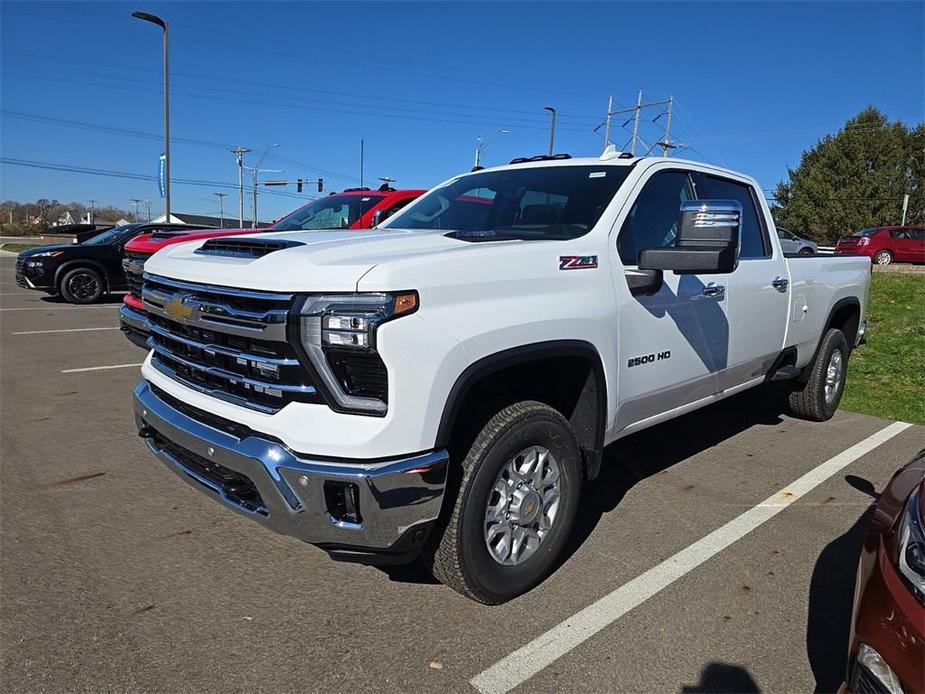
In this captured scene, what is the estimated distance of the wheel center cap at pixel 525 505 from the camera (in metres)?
2.75

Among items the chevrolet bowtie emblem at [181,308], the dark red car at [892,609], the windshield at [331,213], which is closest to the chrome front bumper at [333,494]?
the chevrolet bowtie emblem at [181,308]

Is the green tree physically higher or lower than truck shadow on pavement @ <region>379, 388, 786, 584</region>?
higher

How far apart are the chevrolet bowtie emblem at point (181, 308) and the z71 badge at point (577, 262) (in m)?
1.54

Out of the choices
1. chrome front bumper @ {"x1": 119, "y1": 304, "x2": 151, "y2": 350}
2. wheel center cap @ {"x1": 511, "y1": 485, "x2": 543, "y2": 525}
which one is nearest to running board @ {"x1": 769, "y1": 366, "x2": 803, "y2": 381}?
wheel center cap @ {"x1": 511, "y1": 485, "x2": 543, "y2": 525}

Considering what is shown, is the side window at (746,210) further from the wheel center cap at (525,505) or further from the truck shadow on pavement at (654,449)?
the wheel center cap at (525,505)

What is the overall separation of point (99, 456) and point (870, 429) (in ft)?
19.8

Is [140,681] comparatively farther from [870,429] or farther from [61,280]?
[61,280]

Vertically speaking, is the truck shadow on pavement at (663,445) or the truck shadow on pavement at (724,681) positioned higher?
the truck shadow on pavement at (663,445)

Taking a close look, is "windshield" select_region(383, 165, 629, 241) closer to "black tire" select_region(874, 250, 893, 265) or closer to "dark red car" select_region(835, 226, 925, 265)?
"dark red car" select_region(835, 226, 925, 265)

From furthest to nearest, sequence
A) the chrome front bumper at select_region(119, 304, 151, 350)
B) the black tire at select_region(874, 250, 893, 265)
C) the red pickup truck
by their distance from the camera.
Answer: the black tire at select_region(874, 250, 893, 265) < the red pickup truck < the chrome front bumper at select_region(119, 304, 151, 350)

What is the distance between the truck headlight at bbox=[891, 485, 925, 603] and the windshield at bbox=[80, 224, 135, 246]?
14.0m

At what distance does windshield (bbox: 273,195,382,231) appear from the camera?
8266 mm

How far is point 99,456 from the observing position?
438cm

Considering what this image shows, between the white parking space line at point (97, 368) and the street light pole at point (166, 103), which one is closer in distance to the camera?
the white parking space line at point (97, 368)
